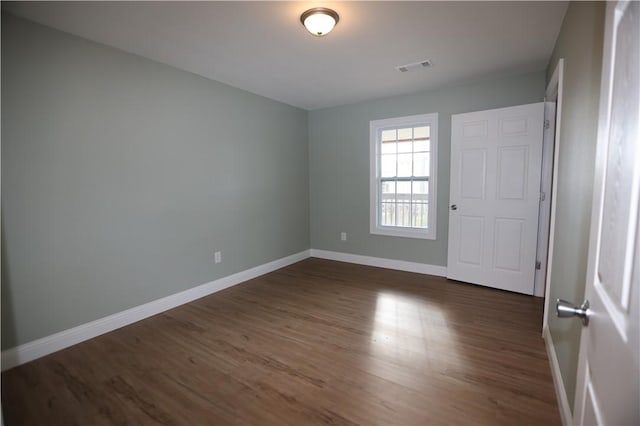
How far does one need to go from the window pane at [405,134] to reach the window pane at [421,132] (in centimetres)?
6

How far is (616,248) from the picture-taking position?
2.04 ft

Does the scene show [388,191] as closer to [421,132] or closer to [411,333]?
[421,132]

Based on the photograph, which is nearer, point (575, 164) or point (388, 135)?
point (575, 164)

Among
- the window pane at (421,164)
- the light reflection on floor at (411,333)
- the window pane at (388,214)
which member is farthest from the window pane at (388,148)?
the light reflection on floor at (411,333)

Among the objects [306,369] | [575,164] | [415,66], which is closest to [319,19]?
[415,66]

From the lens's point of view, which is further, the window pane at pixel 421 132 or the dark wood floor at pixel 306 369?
the window pane at pixel 421 132

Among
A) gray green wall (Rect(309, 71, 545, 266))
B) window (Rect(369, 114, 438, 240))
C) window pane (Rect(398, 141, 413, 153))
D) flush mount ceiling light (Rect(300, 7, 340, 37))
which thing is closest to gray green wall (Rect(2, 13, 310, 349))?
gray green wall (Rect(309, 71, 545, 266))

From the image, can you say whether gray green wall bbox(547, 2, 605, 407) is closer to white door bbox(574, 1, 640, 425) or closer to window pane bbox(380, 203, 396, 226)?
white door bbox(574, 1, 640, 425)

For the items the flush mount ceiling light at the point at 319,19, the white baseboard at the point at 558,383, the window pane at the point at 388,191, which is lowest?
the white baseboard at the point at 558,383

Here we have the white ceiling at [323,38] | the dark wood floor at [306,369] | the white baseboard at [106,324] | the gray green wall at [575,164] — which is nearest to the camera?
the gray green wall at [575,164]

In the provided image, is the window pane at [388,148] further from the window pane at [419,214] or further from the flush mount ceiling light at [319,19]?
the flush mount ceiling light at [319,19]

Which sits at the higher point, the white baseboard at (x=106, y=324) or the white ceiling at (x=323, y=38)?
the white ceiling at (x=323, y=38)

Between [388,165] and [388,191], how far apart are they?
382mm

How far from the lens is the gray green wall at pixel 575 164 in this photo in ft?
4.73
